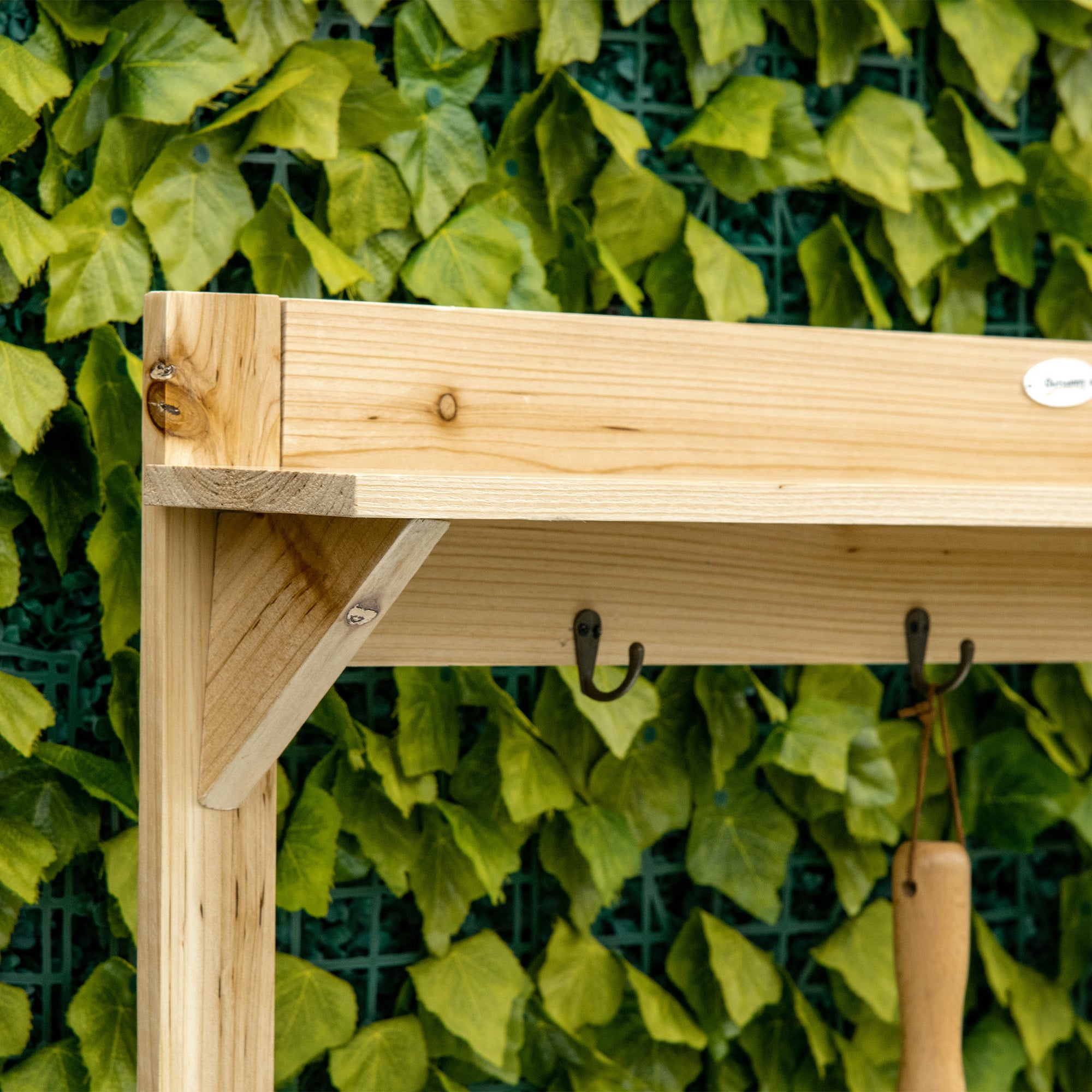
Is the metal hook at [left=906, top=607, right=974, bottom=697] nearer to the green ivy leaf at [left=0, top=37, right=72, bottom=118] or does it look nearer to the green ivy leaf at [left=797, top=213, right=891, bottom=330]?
the green ivy leaf at [left=797, top=213, right=891, bottom=330]

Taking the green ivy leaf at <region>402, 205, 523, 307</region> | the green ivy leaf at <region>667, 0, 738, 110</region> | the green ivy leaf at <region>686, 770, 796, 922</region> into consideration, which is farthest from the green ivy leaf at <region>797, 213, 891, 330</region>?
the green ivy leaf at <region>686, 770, 796, 922</region>

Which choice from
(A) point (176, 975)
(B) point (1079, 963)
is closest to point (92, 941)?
(A) point (176, 975)

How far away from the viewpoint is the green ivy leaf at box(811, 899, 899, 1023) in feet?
3.24

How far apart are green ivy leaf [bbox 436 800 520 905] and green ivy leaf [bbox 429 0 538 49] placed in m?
0.50

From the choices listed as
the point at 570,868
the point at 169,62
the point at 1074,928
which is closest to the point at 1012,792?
the point at 1074,928

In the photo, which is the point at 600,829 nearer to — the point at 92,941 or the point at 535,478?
the point at 92,941

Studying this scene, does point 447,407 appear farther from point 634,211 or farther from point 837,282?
point 837,282

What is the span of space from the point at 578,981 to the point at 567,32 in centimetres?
63

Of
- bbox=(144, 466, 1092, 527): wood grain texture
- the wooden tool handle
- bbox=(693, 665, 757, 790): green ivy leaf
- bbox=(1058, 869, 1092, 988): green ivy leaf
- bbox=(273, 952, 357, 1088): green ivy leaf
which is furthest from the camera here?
bbox=(1058, 869, 1092, 988): green ivy leaf

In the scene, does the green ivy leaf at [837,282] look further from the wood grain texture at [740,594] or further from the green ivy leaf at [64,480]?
the green ivy leaf at [64,480]

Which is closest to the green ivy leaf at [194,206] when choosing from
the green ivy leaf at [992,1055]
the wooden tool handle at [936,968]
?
the wooden tool handle at [936,968]

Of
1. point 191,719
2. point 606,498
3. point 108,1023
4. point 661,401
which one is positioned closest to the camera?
point 606,498

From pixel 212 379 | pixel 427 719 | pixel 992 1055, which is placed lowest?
pixel 992 1055

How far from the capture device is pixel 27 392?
76cm
